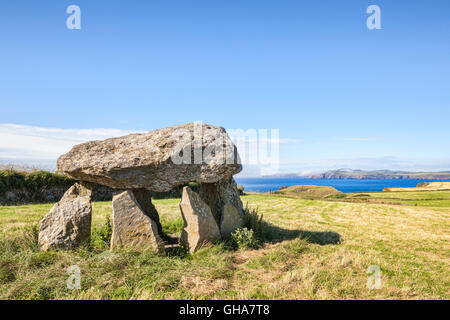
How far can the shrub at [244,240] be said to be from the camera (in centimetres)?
850

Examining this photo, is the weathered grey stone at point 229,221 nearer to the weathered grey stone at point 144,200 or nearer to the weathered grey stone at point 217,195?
the weathered grey stone at point 217,195

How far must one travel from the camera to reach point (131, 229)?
7.66 m

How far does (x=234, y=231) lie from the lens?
9.15 metres

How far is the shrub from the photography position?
850cm

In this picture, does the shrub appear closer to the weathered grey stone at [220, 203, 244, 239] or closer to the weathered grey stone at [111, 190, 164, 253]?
the weathered grey stone at [220, 203, 244, 239]

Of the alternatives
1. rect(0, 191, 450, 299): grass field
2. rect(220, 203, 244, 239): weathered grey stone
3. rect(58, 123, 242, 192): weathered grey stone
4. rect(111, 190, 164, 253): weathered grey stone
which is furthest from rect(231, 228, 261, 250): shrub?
rect(111, 190, 164, 253): weathered grey stone

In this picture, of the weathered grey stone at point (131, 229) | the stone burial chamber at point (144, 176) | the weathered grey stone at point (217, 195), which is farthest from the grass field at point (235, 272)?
the weathered grey stone at point (217, 195)

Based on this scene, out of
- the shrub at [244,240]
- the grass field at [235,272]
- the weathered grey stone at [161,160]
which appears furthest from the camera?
the shrub at [244,240]

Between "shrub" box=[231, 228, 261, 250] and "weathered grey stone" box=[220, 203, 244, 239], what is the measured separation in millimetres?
350
